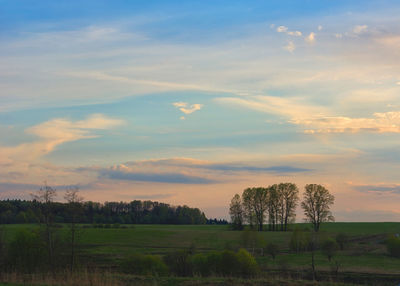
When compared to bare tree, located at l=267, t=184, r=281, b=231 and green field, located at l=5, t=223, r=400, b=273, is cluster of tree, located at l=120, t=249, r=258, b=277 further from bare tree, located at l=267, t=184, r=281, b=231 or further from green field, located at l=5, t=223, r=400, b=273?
bare tree, located at l=267, t=184, r=281, b=231

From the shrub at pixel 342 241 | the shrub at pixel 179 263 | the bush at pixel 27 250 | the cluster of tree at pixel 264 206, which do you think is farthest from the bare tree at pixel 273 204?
the bush at pixel 27 250

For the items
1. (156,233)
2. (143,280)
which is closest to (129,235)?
(156,233)

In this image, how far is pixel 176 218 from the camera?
19962cm

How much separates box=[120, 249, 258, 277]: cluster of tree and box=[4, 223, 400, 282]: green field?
7306 mm

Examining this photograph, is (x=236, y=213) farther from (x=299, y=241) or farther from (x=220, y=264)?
(x=220, y=264)

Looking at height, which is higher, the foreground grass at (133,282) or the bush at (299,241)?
the foreground grass at (133,282)

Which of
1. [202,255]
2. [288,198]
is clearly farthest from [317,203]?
[202,255]

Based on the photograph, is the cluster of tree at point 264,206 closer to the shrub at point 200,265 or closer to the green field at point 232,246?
the green field at point 232,246

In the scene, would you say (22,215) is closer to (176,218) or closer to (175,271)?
(176,218)

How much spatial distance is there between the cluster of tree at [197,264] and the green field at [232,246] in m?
7.31

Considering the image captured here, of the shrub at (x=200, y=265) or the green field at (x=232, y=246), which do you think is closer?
the shrub at (x=200, y=265)

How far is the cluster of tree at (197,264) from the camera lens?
137 ft

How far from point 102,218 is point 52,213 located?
141m

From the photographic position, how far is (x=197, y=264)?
45344mm
